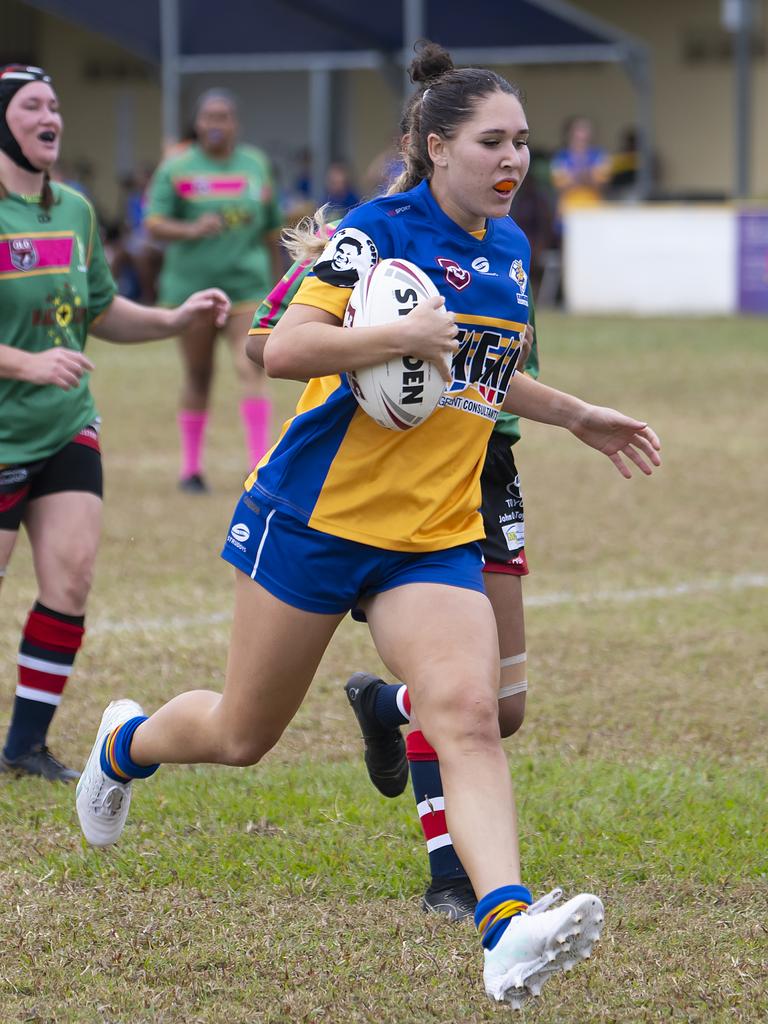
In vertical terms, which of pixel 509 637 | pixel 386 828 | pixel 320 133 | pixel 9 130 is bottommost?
pixel 386 828

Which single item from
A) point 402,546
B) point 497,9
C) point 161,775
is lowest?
point 161,775

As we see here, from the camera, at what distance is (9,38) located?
35.7 meters

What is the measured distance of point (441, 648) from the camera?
11.9 feet

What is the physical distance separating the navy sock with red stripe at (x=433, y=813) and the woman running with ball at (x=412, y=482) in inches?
18.9

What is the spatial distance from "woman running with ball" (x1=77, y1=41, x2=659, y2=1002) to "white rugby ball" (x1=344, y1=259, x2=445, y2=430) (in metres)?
0.05

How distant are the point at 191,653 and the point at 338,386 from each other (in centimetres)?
322

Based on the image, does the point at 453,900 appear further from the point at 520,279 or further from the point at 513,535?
the point at 520,279

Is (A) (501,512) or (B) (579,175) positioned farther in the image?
(B) (579,175)

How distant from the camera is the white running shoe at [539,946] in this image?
318 cm

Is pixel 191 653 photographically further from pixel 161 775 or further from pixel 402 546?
pixel 402 546

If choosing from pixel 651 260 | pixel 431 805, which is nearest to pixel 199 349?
pixel 431 805

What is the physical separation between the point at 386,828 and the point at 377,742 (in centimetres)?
30

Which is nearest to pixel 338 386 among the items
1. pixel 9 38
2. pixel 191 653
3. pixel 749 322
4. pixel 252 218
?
pixel 191 653

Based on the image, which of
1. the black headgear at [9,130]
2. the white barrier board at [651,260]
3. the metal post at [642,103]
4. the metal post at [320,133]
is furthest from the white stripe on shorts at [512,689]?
the metal post at [320,133]
